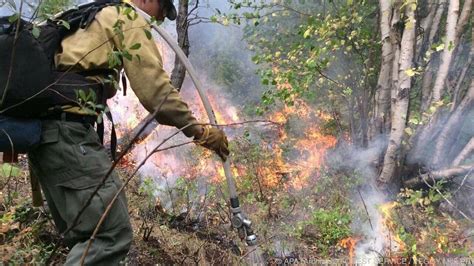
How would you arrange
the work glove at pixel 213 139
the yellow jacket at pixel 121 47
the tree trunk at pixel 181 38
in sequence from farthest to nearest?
1. the tree trunk at pixel 181 38
2. the work glove at pixel 213 139
3. the yellow jacket at pixel 121 47

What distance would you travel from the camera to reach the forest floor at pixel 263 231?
12.1 ft

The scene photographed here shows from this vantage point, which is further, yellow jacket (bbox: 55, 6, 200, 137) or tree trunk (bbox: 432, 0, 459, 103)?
tree trunk (bbox: 432, 0, 459, 103)

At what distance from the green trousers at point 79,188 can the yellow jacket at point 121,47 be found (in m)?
0.35

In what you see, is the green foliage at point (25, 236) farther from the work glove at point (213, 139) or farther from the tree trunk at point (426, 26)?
the tree trunk at point (426, 26)

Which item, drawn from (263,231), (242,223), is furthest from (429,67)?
(242,223)

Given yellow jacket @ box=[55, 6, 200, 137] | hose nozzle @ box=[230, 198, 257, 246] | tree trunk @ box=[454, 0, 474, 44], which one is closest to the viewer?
yellow jacket @ box=[55, 6, 200, 137]

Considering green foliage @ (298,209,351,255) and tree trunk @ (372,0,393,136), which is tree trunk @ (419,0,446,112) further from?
green foliage @ (298,209,351,255)

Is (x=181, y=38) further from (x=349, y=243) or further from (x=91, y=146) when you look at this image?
(x=91, y=146)

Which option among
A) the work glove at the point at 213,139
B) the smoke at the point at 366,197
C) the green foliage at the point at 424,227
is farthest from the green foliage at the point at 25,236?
the green foliage at the point at 424,227

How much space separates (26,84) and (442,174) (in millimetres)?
5213

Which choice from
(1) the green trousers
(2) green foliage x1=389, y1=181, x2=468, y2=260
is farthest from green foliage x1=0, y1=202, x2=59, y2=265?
(2) green foliage x1=389, y1=181, x2=468, y2=260

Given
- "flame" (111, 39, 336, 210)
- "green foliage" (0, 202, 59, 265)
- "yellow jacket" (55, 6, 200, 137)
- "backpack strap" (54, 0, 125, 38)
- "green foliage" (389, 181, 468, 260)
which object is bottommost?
"flame" (111, 39, 336, 210)

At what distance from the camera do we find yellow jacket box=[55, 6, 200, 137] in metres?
2.24

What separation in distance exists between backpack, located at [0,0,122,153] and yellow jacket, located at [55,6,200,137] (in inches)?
3.8
